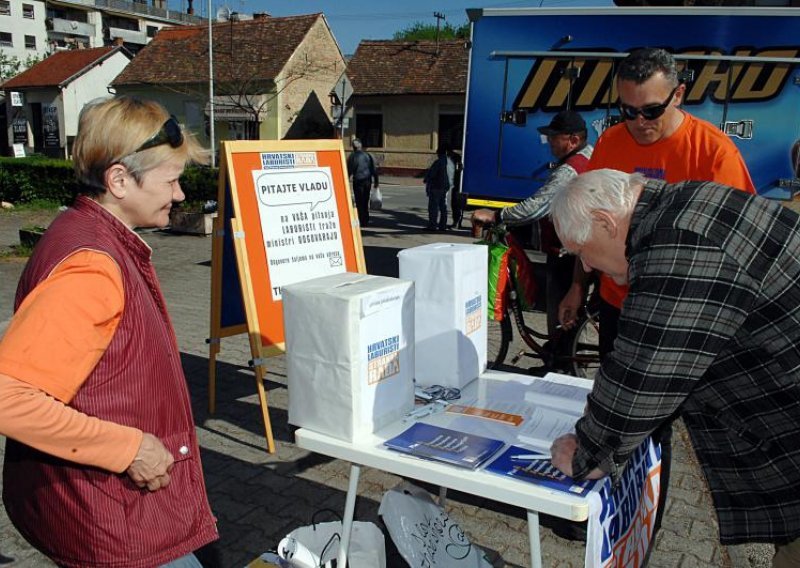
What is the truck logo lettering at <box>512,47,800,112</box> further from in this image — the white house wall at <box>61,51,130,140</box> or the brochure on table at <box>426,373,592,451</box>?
the white house wall at <box>61,51,130,140</box>

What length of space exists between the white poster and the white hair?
273 cm

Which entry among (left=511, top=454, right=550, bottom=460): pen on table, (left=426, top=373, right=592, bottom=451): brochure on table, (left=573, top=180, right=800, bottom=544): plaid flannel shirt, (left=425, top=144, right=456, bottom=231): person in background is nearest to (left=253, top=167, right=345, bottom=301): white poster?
Result: (left=426, top=373, right=592, bottom=451): brochure on table

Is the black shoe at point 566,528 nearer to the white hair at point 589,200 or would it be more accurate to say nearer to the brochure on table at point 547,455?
the brochure on table at point 547,455

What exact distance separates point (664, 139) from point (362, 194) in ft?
39.5

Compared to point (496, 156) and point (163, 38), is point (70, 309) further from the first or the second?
point (163, 38)

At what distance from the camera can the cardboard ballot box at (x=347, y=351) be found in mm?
2031

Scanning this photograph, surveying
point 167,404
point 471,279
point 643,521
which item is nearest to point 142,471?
point 167,404

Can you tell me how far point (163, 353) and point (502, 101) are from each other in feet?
25.4

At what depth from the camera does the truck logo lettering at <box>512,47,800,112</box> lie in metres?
7.64

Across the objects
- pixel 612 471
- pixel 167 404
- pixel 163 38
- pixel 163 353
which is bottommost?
pixel 612 471

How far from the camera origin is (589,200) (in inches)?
68.5

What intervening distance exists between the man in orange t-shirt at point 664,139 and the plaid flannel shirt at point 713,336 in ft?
3.38

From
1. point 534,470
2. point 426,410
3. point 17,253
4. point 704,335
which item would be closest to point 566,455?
point 534,470

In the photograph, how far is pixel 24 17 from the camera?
63531 millimetres
